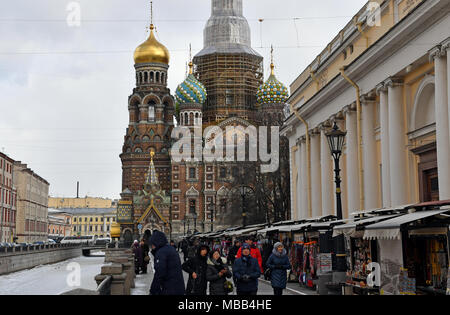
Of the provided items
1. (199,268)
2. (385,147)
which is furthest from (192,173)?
(199,268)

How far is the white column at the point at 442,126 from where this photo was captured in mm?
19047

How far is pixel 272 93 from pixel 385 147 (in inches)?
2756

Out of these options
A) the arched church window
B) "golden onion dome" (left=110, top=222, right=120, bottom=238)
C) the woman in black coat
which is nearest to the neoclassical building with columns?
the woman in black coat

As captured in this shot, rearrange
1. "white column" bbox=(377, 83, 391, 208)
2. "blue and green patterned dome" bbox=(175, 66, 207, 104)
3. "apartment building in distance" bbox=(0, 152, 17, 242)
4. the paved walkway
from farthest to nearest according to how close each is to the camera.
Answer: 1. "blue and green patterned dome" bbox=(175, 66, 207, 104)
2. "apartment building in distance" bbox=(0, 152, 17, 242)
3. "white column" bbox=(377, 83, 391, 208)
4. the paved walkway

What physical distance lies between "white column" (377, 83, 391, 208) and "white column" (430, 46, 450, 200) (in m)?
4.23

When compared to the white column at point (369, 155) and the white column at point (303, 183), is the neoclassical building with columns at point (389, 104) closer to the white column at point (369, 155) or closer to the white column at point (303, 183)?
the white column at point (369, 155)

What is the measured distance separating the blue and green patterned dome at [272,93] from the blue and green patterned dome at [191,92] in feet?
25.2

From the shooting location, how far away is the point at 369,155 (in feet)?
85.4

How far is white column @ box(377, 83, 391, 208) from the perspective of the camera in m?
23.7

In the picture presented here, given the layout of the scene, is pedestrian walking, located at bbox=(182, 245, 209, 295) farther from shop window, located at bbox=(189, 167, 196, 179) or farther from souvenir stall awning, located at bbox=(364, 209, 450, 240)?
shop window, located at bbox=(189, 167, 196, 179)

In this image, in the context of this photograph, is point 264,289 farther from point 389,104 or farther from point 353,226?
point 389,104

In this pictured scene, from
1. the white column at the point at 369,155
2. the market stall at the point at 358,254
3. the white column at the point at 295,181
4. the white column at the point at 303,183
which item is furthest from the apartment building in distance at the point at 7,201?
the market stall at the point at 358,254

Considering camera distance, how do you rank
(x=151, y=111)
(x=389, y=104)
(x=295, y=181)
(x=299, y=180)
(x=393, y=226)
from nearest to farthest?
(x=393, y=226)
(x=389, y=104)
(x=299, y=180)
(x=295, y=181)
(x=151, y=111)
